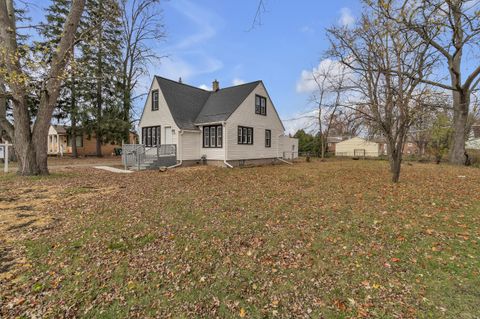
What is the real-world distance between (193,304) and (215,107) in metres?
17.1

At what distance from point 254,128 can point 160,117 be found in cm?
710

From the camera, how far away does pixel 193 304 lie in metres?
2.80

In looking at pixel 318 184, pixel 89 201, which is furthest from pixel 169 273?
pixel 318 184

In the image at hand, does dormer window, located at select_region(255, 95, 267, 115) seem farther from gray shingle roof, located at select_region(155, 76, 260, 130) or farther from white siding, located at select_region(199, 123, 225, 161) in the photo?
white siding, located at select_region(199, 123, 225, 161)

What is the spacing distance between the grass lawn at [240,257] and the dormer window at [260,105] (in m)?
13.5

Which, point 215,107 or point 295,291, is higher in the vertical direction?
point 215,107

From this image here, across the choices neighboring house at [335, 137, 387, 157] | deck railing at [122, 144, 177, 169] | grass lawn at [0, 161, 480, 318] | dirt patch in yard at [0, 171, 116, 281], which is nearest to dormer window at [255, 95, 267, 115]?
deck railing at [122, 144, 177, 169]

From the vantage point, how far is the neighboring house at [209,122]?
16.8 metres

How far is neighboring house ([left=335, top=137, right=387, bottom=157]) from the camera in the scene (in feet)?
157

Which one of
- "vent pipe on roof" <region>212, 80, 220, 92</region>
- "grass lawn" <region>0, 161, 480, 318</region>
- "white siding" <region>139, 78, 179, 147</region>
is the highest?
"vent pipe on roof" <region>212, 80, 220, 92</region>

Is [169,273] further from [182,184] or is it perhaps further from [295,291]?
[182,184]

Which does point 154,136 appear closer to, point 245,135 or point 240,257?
point 245,135

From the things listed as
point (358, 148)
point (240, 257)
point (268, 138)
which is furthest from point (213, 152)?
point (358, 148)

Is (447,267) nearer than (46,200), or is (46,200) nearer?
(447,267)
